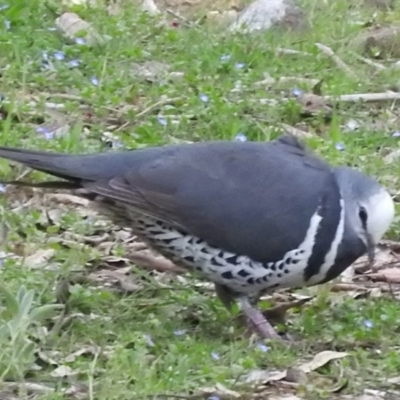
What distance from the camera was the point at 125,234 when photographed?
593 cm

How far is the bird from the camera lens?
4750 millimetres

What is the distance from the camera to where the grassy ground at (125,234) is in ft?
14.1

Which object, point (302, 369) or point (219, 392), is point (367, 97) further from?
point (219, 392)

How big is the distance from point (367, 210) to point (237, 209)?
1.64 ft

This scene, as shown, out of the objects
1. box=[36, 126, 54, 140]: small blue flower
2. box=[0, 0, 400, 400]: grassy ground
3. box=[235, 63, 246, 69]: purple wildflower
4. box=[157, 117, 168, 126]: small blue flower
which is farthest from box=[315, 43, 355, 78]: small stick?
box=[36, 126, 54, 140]: small blue flower

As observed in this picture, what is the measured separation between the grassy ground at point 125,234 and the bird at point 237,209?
264 millimetres

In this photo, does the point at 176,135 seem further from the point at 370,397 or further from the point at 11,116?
the point at 370,397

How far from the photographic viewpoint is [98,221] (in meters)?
5.94

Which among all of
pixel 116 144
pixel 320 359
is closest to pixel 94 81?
pixel 116 144

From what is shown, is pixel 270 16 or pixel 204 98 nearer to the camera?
pixel 204 98

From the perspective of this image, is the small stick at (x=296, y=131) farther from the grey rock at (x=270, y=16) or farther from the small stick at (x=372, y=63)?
the grey rock at (x=270, y=16)

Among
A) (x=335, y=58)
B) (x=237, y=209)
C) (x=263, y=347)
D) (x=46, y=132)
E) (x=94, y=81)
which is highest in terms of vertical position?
(x=237, y=209)

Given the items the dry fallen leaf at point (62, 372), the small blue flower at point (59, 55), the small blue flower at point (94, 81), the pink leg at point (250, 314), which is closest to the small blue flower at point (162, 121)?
the small blue flower at point (94, 81)

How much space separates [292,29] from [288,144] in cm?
380
